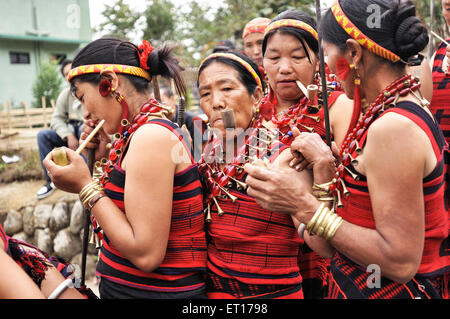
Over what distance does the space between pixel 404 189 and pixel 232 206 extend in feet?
2.86

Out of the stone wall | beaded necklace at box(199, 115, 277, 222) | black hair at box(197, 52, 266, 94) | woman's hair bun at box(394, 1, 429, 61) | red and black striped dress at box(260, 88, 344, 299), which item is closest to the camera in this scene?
woman's hair bun at box(394, 1, 429, 61)

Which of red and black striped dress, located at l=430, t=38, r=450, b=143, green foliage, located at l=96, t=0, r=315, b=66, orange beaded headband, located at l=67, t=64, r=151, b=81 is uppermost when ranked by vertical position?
green foliage, located at l=96, t=0, r=315, b=66

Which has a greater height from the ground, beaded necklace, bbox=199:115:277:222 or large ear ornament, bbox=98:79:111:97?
large ear ornament, bbox=98:79:111:97

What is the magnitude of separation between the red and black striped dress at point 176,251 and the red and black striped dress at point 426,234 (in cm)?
68

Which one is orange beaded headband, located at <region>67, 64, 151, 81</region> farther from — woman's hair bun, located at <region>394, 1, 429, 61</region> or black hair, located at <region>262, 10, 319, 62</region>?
woman's hair bun, located at <region>394, 1, 429, 61</region>

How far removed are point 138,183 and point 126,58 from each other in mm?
750

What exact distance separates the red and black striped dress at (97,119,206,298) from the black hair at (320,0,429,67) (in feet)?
3.06

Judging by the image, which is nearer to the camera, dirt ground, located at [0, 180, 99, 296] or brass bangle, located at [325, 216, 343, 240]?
→ brass bangle, located at [325, 216, 343, 240]

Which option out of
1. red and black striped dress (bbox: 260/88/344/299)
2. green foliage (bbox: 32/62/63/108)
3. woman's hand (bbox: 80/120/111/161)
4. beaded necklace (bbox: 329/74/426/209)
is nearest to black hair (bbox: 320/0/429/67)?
beaded necklace (bbox: 329/74/426/209)

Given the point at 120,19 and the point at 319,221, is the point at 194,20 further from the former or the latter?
the point at 319,221

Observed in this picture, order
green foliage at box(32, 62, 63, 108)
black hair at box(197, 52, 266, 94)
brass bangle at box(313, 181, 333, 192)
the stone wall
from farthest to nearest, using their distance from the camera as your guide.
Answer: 1. green foliage at box(32, 62, 63, 108)
2. the stone wall
3. black hair at box(197, 52, 266, 94)
4. brass bangle at box(313, 181, 333, 192)

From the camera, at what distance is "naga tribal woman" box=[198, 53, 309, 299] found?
190 centimetres

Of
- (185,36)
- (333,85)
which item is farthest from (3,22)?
(333,85)
